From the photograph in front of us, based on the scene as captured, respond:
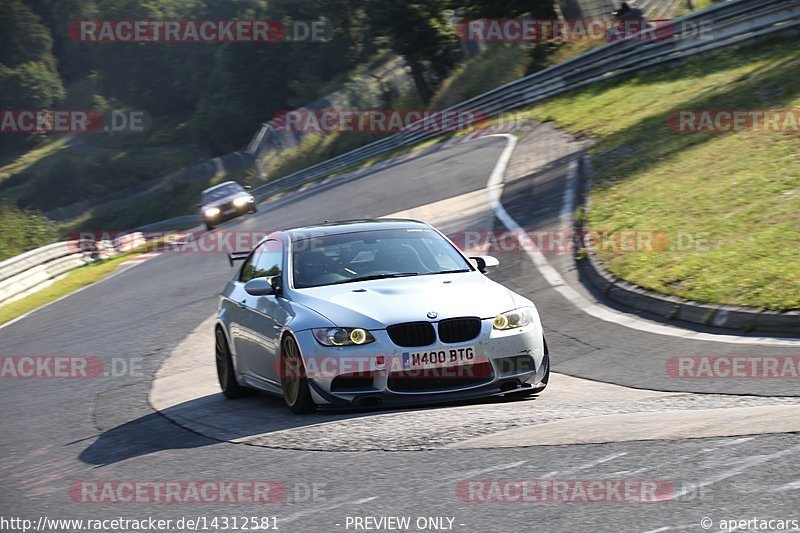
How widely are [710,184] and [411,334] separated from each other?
9.01 meters

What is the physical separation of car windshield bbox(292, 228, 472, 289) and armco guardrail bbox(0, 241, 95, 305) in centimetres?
1602

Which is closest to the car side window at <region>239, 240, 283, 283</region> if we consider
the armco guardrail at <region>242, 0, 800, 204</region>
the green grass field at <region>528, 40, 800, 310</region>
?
the green grass field at <region>528, 40, 800, 310</region>

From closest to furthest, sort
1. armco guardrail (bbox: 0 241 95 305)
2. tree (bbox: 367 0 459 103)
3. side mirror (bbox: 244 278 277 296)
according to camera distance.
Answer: side mirror (bbox: 244 278 277 296) < armco guardrail (bbox: 0 241 95 305) < tree (bbox: 367 0 459 103)

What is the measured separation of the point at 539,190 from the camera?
20.6 meters

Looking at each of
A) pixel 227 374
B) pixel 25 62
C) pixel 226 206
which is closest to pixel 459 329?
pixel 227 374

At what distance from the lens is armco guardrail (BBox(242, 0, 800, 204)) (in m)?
26.2

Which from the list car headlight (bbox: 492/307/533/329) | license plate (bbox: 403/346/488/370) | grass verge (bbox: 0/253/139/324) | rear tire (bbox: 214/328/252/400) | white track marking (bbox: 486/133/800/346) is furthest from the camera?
grass verge (bbox: 0/253/139/324)

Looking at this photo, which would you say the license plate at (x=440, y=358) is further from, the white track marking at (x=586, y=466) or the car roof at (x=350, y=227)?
the white track marking at (x=586, y=466)

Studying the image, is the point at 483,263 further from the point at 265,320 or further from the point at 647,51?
the point at 647,51

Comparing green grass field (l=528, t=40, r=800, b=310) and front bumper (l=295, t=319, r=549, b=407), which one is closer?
front bumper (l=295, t=319, r=549, b=407)

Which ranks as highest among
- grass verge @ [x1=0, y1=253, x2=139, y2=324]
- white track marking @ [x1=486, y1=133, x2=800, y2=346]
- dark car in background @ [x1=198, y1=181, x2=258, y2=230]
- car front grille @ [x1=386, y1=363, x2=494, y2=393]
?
car front grille @ [x1=386, y1=363, x2=494, y2=393]

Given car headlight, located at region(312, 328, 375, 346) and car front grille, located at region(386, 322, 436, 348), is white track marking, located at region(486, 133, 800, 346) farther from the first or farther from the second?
car headlight, located at region(312, 328, 375, 346)

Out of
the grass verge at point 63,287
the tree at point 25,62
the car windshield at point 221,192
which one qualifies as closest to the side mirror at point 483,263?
the grass verge at point 63,287

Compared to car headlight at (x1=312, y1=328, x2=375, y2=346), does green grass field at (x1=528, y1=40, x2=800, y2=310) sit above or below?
below
